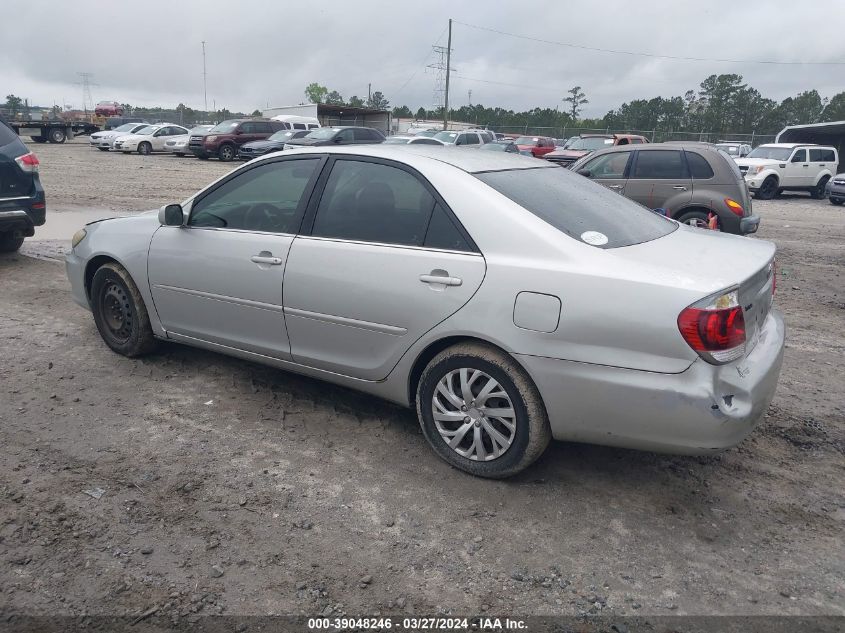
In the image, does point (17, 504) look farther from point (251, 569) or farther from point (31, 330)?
point (31, 330)

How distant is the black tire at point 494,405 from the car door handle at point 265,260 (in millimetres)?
1110

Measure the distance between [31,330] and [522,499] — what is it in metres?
4.42

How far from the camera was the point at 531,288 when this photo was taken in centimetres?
307

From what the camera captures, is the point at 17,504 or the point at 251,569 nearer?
the point at 251,569

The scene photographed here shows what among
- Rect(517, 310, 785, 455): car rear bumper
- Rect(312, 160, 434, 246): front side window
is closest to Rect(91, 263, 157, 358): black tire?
Rect(312, 160, 434, 246): front side window

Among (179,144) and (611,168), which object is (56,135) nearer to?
(179,144)

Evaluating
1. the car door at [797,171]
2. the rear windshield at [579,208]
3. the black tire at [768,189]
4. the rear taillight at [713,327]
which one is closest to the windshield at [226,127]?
the black tire at [768,189]

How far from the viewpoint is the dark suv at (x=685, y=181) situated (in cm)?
880

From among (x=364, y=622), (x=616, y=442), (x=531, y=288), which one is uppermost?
(x=531, y=288)

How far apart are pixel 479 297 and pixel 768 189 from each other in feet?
67.5

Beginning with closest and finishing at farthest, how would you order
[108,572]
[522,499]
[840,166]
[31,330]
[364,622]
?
[364,622] < [108,572] < [522,499] < [31,330] < [840,166]

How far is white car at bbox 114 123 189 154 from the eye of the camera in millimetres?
31503

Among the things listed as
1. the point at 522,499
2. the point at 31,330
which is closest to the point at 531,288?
the point at 522,499

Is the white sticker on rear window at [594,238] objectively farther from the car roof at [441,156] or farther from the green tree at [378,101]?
the green tree at [378,101]
